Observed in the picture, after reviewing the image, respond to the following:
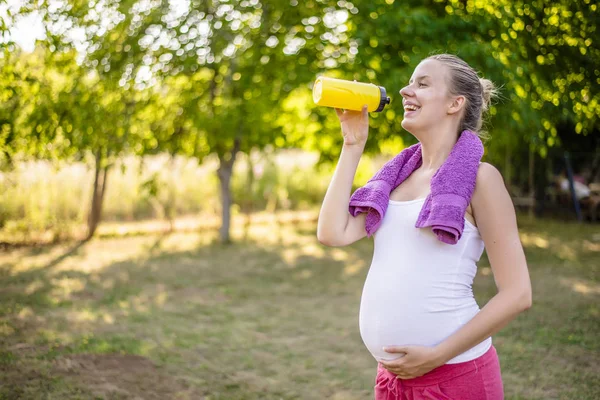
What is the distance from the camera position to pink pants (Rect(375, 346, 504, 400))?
5.76 ft

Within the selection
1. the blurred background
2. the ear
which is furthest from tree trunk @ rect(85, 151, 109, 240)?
the ear

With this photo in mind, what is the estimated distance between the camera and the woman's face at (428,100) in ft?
6.15

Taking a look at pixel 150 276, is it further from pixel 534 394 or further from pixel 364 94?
pixel 364 94

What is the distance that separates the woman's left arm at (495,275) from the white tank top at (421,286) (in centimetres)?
6

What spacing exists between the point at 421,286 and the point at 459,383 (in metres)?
0.31

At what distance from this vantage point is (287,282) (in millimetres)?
7805

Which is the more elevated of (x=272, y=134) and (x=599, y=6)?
(x=599, y=6)

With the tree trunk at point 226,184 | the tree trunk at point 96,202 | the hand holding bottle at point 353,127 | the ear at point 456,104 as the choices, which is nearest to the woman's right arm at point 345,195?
the hand holding bottle at point 353,127

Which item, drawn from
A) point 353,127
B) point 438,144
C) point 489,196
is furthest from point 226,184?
point 489,196

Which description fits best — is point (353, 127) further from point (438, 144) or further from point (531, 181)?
point (531, 181)

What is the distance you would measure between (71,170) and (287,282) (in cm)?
638

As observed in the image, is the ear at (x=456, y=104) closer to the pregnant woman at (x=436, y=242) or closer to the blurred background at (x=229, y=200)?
the pregnant woman at (x=436, y=242)

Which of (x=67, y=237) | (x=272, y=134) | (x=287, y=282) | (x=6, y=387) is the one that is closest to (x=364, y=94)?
(x=6, y=387)

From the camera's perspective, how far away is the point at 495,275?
5.54 feet
